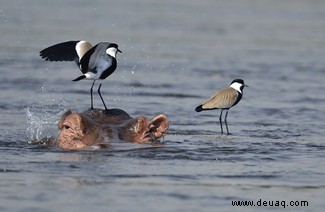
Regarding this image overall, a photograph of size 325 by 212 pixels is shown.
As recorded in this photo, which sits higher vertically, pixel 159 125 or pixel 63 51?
pixel 63 51

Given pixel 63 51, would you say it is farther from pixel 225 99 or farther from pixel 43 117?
pixel 225 99

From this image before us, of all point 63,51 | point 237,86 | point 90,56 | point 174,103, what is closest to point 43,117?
point 63,51

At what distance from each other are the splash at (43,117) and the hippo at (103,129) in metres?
0.58

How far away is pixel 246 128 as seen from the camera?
33.3ft

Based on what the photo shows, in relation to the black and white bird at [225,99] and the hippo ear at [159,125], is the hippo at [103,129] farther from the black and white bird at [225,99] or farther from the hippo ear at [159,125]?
the black and white bird at [225,99]

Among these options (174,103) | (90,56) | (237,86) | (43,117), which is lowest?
(43,117)

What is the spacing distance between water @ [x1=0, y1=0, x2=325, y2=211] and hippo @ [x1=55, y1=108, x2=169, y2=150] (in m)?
0.13

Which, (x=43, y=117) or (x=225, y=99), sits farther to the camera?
(x=225, y=99)

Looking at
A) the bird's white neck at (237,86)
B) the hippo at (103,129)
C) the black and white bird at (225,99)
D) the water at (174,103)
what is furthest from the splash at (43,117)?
the bird's white neck at (237,86)

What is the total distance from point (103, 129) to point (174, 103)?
377 cm

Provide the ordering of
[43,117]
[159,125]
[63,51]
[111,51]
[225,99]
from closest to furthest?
[159,125], [111,51], [63,51], [43,117], [225,99]

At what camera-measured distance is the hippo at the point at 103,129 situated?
314 inches

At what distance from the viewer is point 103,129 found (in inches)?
317

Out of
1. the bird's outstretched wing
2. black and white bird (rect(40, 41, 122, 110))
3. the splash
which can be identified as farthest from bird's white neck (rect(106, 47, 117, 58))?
the splash
